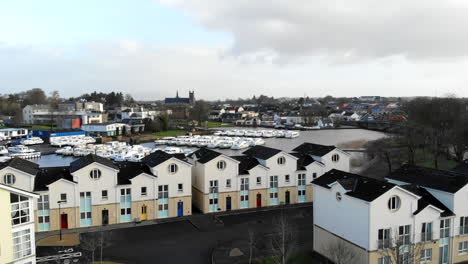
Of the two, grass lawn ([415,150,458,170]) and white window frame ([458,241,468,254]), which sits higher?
grass lawn ([415,150,458,170])

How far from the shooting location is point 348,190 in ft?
58.3

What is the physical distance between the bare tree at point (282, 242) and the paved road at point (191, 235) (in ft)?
1.72

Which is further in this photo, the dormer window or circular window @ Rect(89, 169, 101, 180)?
circular window @ Rect(89, 169, 101, 180)

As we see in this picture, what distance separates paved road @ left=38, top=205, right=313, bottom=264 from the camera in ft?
65.0

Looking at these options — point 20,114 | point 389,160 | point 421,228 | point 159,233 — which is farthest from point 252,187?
point 20,114

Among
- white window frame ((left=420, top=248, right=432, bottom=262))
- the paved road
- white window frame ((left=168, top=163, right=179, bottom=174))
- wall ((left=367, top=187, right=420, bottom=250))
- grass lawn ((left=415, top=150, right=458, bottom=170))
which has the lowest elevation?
the paved road

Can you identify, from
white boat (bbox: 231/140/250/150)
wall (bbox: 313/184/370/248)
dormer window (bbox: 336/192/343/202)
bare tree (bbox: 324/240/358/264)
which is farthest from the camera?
white boat (bbox: 231/140/250/150)

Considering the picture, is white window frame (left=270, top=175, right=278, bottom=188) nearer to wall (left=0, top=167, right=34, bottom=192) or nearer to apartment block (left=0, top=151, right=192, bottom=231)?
apartment block (left=0, top=151, right=192, bottom=231)

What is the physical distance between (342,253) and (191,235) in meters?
9.22

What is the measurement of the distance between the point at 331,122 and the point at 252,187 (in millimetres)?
97789

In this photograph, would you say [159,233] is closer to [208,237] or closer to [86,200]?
[208,237]

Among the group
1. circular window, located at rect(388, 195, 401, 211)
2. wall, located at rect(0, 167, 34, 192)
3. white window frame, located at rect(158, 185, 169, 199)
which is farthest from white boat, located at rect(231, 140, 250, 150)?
circular window, located at rect(388, 195, 401, 211)

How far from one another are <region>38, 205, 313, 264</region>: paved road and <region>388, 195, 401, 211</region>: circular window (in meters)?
6.27

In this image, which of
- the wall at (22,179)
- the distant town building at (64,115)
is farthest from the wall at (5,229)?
the distant town building at (64,115)
